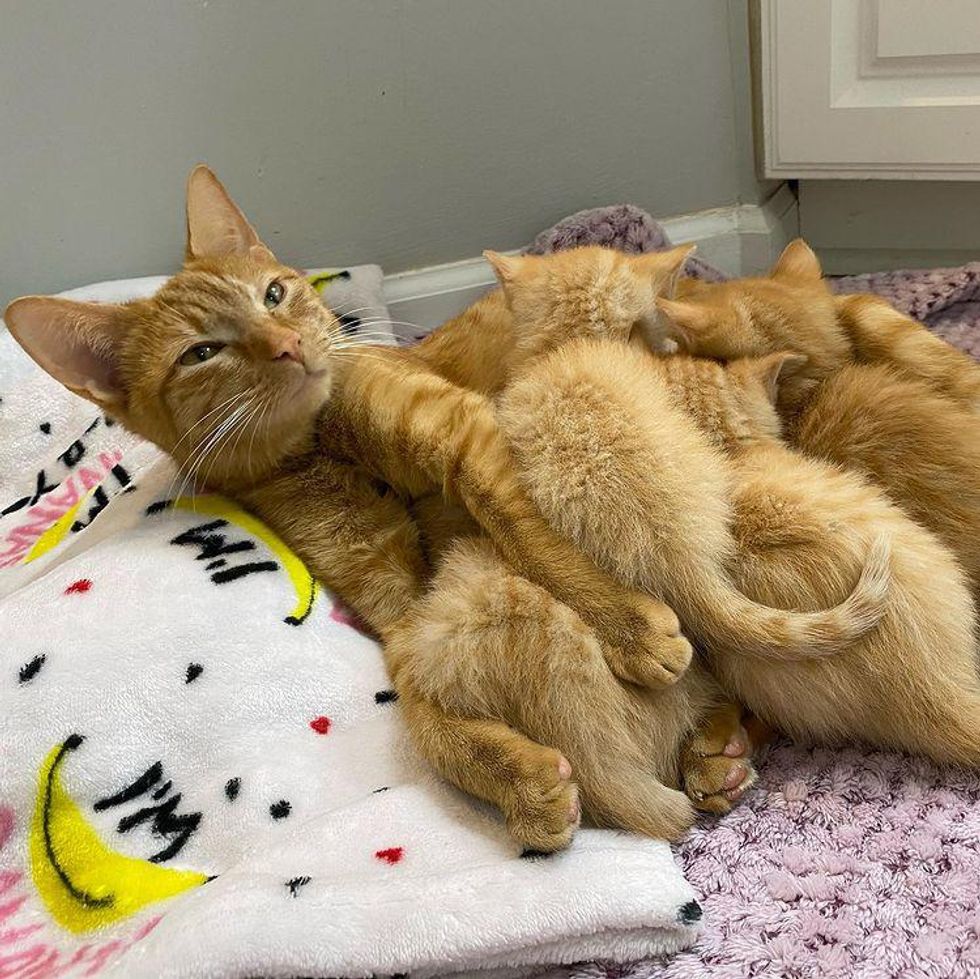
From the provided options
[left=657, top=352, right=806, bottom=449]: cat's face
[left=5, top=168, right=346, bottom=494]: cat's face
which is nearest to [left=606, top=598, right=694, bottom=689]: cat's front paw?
[left=657, top=352, right=806, bottom=449]: cat's face

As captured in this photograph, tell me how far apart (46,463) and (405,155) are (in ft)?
2.98

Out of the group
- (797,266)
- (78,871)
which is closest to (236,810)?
(78,871)

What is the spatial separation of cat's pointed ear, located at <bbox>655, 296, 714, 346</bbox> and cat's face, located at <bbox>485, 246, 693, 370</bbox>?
0.06 meters

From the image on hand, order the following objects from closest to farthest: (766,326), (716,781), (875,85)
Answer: (716,781)
(766,326)
(875,85)

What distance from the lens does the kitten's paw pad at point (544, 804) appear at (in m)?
0.93

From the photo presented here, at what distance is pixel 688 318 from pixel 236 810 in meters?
0.78

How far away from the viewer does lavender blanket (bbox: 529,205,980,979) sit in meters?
0.86

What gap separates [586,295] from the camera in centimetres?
133

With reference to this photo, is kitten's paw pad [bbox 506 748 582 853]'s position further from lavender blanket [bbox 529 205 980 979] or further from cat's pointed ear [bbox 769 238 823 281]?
cat's pointed ear [bbox 769 238 823 281]

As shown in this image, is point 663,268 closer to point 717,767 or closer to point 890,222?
point 717,767

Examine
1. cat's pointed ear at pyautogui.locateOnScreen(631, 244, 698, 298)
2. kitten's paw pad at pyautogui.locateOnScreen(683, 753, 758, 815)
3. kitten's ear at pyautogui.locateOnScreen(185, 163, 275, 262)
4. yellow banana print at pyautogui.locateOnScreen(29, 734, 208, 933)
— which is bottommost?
kitten's paw pad at pyautogui.locateOnScreen(683, 753, 758, 815)

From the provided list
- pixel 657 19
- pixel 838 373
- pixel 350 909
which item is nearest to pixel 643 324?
pixel 838 373

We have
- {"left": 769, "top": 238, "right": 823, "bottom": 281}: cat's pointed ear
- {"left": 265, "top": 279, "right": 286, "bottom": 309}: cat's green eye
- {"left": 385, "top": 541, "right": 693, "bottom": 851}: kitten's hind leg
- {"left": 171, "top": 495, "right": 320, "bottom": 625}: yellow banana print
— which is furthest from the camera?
{"left": 769, "top": 238, "right": 823, "bottom": 281}: cat's pointed ear

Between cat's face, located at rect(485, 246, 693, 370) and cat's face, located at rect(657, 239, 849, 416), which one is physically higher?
cat's face, located at rect(485, 246, 693, 370)
